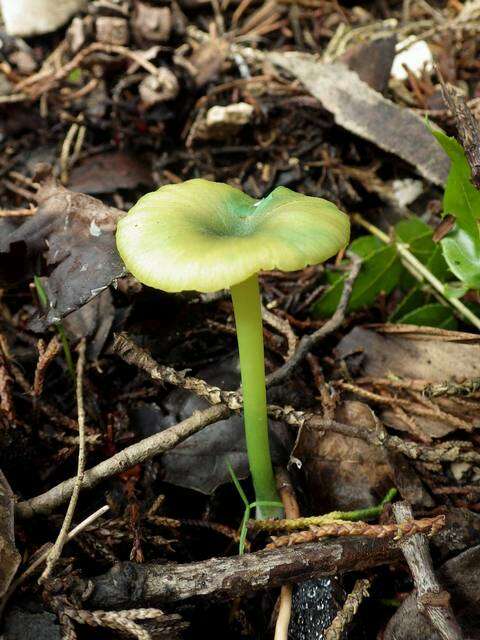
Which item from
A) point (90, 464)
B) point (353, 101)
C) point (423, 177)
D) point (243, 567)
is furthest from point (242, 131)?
point (243, 567)

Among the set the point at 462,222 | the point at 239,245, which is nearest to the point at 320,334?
the point at 462,222

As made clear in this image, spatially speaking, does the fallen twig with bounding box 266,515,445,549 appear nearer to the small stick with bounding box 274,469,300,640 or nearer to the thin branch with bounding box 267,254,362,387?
the small stick with bounding box 274,469,300,640

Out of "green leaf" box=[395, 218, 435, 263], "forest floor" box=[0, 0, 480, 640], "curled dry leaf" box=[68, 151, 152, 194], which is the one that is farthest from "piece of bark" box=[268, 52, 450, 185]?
"curled dry leaf" box=[68, 151, 152, 194]

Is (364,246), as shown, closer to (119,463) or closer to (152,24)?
(119,463)

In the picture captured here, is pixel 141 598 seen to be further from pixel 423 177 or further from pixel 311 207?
pixel 423 177

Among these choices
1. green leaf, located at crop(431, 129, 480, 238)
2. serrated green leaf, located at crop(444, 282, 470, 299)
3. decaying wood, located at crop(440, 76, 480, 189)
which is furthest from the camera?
serrated green leaf, located at crop(444, 282, 470, 299)

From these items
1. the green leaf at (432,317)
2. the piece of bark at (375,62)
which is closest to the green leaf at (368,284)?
the green leaf at (432,317)
